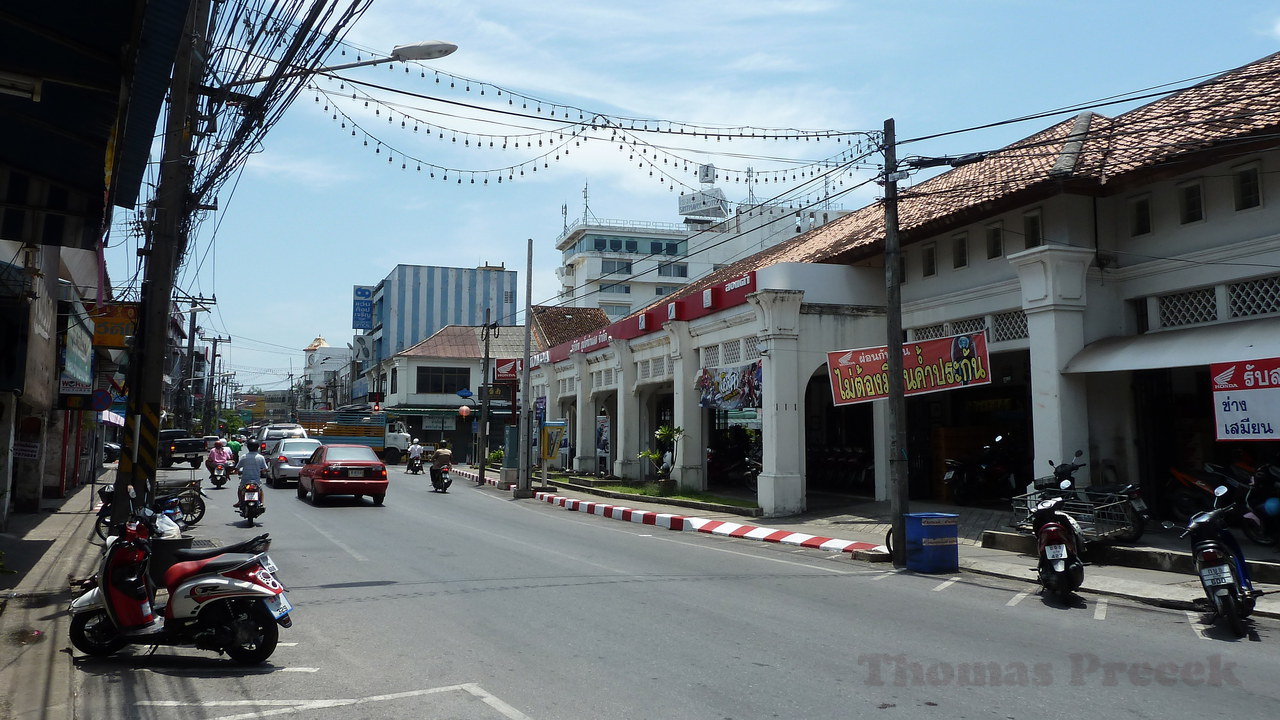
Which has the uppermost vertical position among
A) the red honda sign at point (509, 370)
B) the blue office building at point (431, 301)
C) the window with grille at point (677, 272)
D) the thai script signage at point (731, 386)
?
the window with grille at point (677, 272)

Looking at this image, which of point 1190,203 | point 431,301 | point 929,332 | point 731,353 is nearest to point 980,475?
point 929,332

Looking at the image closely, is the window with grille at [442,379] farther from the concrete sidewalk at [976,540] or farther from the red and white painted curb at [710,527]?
the concrete sidewalk at [976,540]

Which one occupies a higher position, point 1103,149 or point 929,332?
point 1103,149

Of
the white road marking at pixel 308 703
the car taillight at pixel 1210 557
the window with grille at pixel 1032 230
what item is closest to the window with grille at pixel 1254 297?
the window with grille at pixel 1032 230

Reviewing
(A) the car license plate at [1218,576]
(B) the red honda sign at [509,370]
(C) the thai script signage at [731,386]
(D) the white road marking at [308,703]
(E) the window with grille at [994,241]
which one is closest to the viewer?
(D) the white road marking at [308,703]

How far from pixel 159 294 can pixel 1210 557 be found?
11.0m

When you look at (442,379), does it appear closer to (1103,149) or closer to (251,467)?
(251,467)

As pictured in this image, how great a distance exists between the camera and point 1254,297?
13.5 meters

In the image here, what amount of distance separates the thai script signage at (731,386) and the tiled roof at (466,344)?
128 ft

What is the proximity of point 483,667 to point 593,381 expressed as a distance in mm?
27338

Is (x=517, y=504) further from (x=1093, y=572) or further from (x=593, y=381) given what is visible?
(x=1093, y=572)

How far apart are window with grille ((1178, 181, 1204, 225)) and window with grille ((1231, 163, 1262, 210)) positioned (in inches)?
22.9

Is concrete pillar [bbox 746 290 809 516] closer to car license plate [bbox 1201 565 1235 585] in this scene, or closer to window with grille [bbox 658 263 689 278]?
→ car license plate [bbox 1201 565 1235 585]

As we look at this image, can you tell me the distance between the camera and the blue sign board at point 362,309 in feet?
251
